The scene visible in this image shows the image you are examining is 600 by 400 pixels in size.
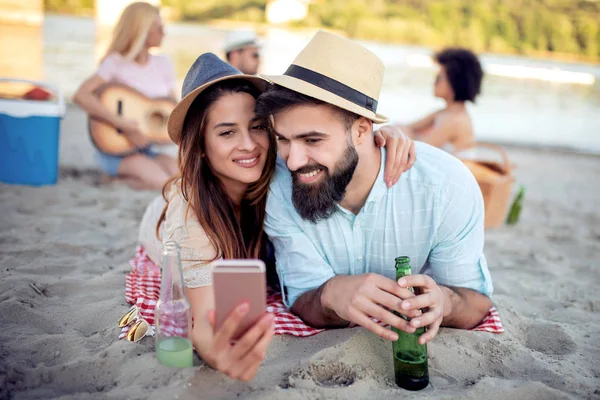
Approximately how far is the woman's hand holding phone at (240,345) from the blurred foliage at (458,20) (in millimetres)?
33823

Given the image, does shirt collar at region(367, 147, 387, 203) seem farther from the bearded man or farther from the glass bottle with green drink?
the glass bottle with green drink

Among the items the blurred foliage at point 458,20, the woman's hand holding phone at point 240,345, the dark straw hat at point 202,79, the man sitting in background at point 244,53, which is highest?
the blurred foliage at point 458,20

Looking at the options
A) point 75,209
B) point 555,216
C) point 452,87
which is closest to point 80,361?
point 75,209

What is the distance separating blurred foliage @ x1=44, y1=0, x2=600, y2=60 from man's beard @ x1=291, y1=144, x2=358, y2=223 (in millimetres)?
33151

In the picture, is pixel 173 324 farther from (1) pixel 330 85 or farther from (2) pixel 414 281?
(1) pixel 330 85

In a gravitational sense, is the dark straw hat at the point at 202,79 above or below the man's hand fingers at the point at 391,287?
above

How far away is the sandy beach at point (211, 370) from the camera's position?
216 centimetres

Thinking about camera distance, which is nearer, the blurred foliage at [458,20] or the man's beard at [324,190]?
the man's beard at [324,190]

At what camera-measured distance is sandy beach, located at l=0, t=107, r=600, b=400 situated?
7.09ft

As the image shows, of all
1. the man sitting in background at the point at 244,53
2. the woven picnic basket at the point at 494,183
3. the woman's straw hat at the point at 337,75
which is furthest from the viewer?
the man sitting in background at the point at 244,53

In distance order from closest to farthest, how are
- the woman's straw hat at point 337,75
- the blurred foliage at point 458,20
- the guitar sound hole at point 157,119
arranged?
the woman's straw hat at point 337,75
the guitar sound hole at point 157,119
the blurred foliage at point 458,20

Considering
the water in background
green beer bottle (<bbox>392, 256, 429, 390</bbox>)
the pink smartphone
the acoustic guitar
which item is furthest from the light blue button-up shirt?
the acoustic guitar

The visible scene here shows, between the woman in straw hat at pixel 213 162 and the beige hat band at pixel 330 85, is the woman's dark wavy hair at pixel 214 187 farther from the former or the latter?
the beige hat band at pixel 330 85

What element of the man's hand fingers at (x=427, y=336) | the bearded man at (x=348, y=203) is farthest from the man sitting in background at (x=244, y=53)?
the man's hand fingers at (x=427, y=336)
